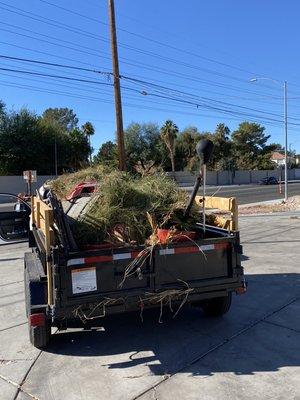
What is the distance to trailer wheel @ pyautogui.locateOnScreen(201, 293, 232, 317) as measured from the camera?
5488 millimetres

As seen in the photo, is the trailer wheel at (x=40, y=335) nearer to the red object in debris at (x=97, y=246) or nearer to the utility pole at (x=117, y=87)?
the red object in debris at (x=97, y=246)

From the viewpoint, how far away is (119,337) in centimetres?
518

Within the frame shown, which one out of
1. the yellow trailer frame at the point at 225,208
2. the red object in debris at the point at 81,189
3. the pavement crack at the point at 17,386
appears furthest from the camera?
the red object in debris at the point at 81,189

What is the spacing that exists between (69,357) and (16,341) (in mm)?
832

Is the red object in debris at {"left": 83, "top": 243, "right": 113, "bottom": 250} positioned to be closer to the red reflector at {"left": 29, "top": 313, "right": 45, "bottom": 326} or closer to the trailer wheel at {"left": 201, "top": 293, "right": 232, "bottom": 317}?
the red reflector at {"left": 29, "top": 313, "right": 45, "bottom": 326}

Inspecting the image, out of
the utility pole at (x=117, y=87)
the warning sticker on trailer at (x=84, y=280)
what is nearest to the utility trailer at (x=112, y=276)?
the warning sticker on trailer at (x=84, y=280)

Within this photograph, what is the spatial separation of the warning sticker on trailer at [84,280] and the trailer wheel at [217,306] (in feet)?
5.94

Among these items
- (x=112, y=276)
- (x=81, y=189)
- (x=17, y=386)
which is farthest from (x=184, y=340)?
(x=81, y=189)

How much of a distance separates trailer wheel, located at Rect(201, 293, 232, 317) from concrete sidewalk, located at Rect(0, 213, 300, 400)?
4.3 inches

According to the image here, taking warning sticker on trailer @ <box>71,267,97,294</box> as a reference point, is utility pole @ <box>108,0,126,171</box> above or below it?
above

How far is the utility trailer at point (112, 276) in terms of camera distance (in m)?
4.27

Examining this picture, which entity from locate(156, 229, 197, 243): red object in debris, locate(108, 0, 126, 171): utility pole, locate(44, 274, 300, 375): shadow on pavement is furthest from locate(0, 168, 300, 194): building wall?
locate(156, 229, 197, 243): red object in debris

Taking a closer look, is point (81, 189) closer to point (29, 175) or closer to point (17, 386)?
point (17, 386)

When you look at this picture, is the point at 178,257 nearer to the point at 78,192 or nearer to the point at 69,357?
the point at 69,357
